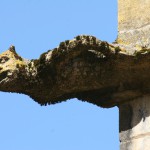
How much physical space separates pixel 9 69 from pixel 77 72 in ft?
2.08

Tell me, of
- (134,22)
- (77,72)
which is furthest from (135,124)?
(134,22)

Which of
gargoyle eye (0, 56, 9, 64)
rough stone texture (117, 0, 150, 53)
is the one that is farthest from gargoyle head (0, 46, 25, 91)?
rough stone texture (117, 0, 150, 53)

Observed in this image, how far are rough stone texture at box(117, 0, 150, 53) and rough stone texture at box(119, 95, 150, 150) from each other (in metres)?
0.56

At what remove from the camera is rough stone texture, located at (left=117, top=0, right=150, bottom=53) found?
6527 millimetres

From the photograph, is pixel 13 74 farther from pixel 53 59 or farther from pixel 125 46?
pixel 125 46

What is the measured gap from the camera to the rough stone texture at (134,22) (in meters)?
6.53

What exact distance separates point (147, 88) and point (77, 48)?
0.86m

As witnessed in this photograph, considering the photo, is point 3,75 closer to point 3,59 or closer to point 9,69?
point 9,69

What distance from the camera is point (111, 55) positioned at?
6031mm

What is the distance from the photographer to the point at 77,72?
20.0ft

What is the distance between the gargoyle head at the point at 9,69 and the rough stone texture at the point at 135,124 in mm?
1114

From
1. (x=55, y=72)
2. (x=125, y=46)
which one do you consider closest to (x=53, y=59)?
(x=55, y=72)

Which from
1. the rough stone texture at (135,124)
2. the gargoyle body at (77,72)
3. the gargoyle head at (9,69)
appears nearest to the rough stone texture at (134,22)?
the gargoyle body at (77,72)

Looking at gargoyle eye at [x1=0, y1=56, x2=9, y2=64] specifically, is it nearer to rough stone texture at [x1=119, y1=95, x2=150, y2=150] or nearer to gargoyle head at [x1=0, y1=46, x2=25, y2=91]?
gargoyle head at [x1=0, y1=46, x2=25, y2=91]
